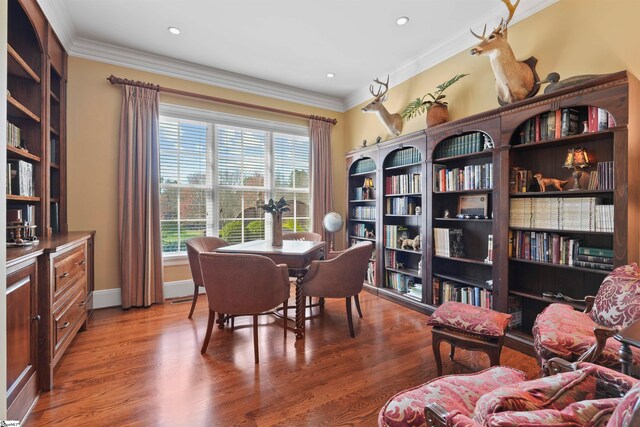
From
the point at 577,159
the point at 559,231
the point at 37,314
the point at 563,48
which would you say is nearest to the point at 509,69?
the point at 563,48

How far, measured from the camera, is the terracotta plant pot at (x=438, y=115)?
3.22 meters

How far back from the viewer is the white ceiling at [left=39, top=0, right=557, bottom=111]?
271cm

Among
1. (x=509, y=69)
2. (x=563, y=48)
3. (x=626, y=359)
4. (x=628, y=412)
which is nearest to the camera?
(x=628, y=412)

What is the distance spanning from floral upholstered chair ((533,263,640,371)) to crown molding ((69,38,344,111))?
406 cm

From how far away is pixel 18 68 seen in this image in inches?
87.0

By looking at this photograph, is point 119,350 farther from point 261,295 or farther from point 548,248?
point 548,248

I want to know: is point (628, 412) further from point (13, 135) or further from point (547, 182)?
point (13, 135)

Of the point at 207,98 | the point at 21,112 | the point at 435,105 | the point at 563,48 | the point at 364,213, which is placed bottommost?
the point at 364,213

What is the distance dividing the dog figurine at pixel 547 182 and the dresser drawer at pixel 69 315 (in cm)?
365

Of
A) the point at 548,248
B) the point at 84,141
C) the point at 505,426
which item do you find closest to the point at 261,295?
the point at 505,426

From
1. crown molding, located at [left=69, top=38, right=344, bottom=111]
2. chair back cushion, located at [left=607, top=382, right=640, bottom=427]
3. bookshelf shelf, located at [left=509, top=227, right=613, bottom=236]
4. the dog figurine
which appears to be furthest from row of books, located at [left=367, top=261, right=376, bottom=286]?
chair back cushion, located at [left=607, top=382, right=640, bottom=427]

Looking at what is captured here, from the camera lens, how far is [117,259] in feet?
11.5

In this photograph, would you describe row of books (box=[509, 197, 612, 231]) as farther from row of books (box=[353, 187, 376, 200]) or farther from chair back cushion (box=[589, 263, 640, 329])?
row of books (box=[353, 187, 376, 200])

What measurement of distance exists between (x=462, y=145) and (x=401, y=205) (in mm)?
1045
